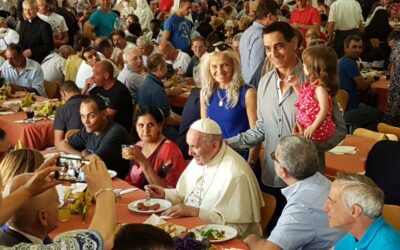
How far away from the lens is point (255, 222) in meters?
3.77

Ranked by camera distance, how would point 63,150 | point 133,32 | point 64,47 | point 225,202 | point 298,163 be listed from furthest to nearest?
1. point 133,32
2. point 64,47
3. point 63,150
4. point 225,202
5. point 298,163

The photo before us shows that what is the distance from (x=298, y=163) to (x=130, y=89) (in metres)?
3.77

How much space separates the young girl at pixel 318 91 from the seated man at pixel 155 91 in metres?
2.43

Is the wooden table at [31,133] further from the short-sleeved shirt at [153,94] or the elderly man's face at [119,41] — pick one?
the elderly man's face at [119,41]

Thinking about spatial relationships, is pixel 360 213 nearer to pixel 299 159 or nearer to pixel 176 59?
pixel 299 159

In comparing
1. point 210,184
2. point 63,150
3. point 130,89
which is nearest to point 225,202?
point 210,184

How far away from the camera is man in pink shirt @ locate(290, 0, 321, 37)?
31.2 feet

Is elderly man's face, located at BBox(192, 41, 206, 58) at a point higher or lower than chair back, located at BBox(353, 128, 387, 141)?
higher

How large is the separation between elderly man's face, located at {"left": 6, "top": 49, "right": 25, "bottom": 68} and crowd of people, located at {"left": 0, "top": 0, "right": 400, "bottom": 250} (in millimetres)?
12

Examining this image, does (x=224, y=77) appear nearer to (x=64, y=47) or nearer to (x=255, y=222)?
(x=255, y=222)

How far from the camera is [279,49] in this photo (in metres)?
3.92

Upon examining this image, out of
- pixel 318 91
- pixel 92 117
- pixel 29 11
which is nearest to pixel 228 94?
pixel 318 91

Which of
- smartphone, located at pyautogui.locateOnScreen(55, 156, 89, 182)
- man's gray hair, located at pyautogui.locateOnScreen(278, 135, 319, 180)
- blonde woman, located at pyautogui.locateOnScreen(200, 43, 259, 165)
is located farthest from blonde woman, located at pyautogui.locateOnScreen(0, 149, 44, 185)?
blonde woman, located at pyautogui.locateOnScreen(200, 43, 259, 165)

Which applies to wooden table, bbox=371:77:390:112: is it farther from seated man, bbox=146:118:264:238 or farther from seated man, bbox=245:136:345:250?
seated man, bbox=245:136:345:250
